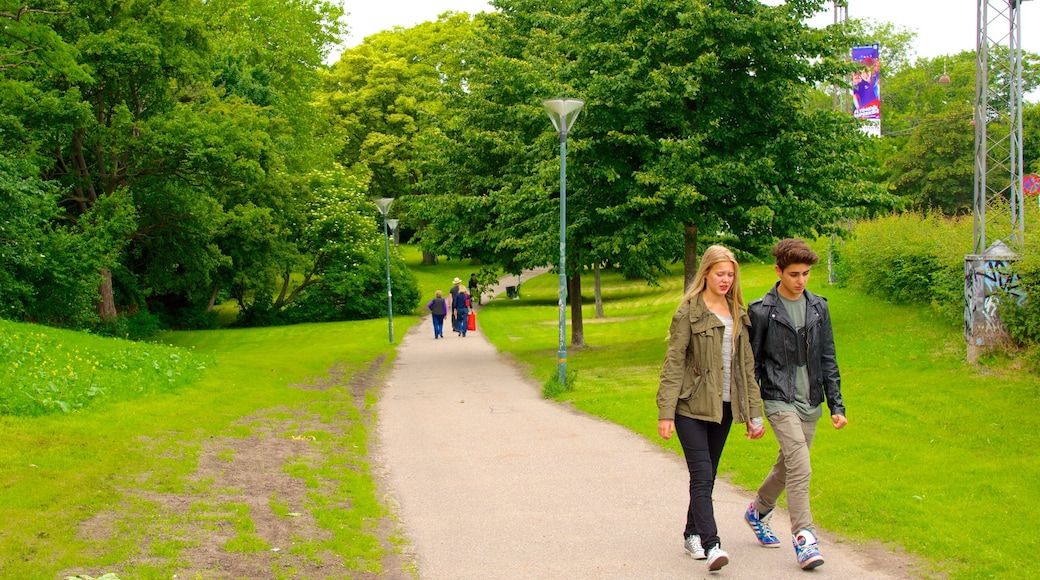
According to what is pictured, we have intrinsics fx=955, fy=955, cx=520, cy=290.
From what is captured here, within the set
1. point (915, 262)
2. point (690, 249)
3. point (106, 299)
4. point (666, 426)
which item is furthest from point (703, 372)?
point (106, 299)

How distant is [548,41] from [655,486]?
17.9 meters

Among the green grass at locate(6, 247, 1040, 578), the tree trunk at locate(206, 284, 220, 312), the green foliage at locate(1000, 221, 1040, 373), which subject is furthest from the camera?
the tree trunk at locate(206, 284, 220, 312)

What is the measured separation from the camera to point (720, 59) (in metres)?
19.3

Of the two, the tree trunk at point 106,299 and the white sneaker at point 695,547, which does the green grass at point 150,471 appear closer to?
the white sneaker at point 695,547

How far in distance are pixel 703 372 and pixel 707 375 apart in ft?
0.11

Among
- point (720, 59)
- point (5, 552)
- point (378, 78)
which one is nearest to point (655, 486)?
point (5, 552)

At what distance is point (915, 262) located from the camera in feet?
75.3

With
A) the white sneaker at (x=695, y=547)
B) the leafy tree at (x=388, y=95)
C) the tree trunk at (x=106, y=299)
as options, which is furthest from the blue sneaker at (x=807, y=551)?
the leafy tree at (x=388, y=95)

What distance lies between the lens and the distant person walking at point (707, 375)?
20.3 feet

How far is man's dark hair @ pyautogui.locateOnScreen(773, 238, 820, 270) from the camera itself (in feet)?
20.1

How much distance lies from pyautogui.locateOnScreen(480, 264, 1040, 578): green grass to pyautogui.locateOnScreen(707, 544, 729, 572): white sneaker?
1429mm

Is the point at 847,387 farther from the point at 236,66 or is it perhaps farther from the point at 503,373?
the point at 236,66

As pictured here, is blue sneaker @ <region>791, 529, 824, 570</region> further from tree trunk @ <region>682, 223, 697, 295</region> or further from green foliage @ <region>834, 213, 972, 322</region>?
tree trunk @ <region>682, 223, 697, 295</region>

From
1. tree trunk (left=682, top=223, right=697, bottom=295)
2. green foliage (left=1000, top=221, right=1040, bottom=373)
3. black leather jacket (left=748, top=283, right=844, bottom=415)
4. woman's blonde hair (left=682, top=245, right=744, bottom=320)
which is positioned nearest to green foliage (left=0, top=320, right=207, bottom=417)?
woman's blonde hair (left=682, top=245, right=744, bottom=320)
